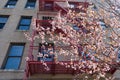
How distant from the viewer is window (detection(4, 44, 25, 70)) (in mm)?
14883

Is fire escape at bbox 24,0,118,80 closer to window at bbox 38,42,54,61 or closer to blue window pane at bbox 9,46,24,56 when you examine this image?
window at bbox 38,42,54,61

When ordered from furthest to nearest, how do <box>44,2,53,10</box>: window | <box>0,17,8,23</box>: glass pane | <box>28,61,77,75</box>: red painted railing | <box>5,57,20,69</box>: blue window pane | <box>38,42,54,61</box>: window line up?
<box>44,2,53,10</box>: window < <box>0,17,8,23</box>: glass pane < <box>5,57,20,69</box>: blue window pane < <box>38,42,54,61</box>: window < <box>28,61,77,75</box>: red painted railing

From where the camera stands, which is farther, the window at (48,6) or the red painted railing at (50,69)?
the window at (48,6)

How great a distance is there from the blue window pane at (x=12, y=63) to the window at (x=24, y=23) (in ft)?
13.1

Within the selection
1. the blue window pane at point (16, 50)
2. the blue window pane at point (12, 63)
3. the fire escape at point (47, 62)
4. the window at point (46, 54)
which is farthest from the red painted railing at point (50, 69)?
the blue window pane at point (16, 50)

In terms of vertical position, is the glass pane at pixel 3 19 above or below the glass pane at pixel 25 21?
above

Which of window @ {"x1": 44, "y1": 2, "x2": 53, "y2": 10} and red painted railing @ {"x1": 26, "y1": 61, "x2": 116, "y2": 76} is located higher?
window @ {"x1": 44, "y1": 2, "x2": 53, "y2": 10}

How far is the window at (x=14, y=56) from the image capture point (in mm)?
14883

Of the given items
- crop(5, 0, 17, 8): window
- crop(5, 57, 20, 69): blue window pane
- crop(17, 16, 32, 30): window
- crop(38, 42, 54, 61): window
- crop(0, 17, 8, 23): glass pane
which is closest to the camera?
crop(38, 42, 54, 61): window

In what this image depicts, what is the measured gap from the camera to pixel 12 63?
15.1m

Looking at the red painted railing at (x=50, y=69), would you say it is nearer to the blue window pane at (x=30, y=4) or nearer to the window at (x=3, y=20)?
the window at (x=3, y=20)

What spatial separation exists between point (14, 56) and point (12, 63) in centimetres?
73

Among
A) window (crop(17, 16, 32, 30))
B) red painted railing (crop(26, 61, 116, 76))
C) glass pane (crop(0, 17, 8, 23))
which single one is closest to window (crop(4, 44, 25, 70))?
red painted railing (crop(26, 61, 116, 76))

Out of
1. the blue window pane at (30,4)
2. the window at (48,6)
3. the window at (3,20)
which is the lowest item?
the window at (3,20)
